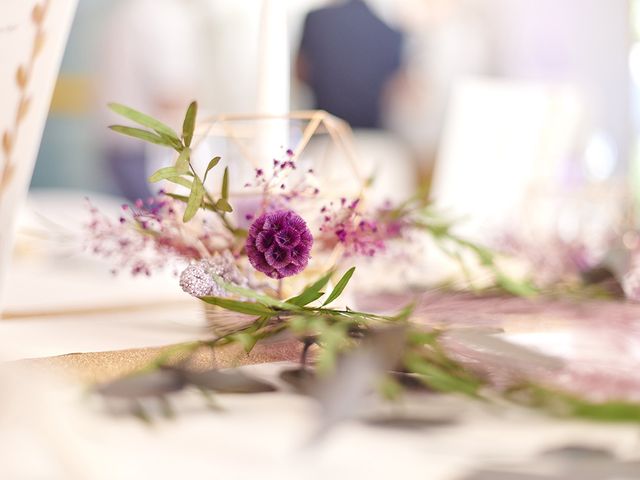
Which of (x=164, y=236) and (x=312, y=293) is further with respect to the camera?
(x=164, y=236)

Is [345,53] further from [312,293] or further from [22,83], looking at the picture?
[312,293]

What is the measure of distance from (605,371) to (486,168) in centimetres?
151

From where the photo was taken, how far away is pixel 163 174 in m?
0.49

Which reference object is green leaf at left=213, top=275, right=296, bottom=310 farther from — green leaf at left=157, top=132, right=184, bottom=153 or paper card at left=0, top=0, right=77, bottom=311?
paper card at left=0, top=0, right=77, bottom=311

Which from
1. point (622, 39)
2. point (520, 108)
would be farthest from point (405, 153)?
point (520, 108)

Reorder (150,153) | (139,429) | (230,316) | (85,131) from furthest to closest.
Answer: (85,131) → (150,153) → (230,316) → (139,429)

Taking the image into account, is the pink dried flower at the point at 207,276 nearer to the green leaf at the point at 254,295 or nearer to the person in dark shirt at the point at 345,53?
the green leaf at the point at 254,295

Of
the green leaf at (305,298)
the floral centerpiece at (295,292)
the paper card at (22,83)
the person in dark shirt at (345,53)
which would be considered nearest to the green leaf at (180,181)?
the floral centerpiece at (295,292)

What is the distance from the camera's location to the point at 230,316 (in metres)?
0.52

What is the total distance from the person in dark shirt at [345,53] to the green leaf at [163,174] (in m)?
3.40

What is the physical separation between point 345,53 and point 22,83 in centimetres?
338

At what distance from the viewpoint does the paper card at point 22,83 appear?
614 millimetres

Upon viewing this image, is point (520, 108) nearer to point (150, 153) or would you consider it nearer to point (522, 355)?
point (522, 355)

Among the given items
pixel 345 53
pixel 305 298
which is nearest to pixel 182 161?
pixel 305 298
